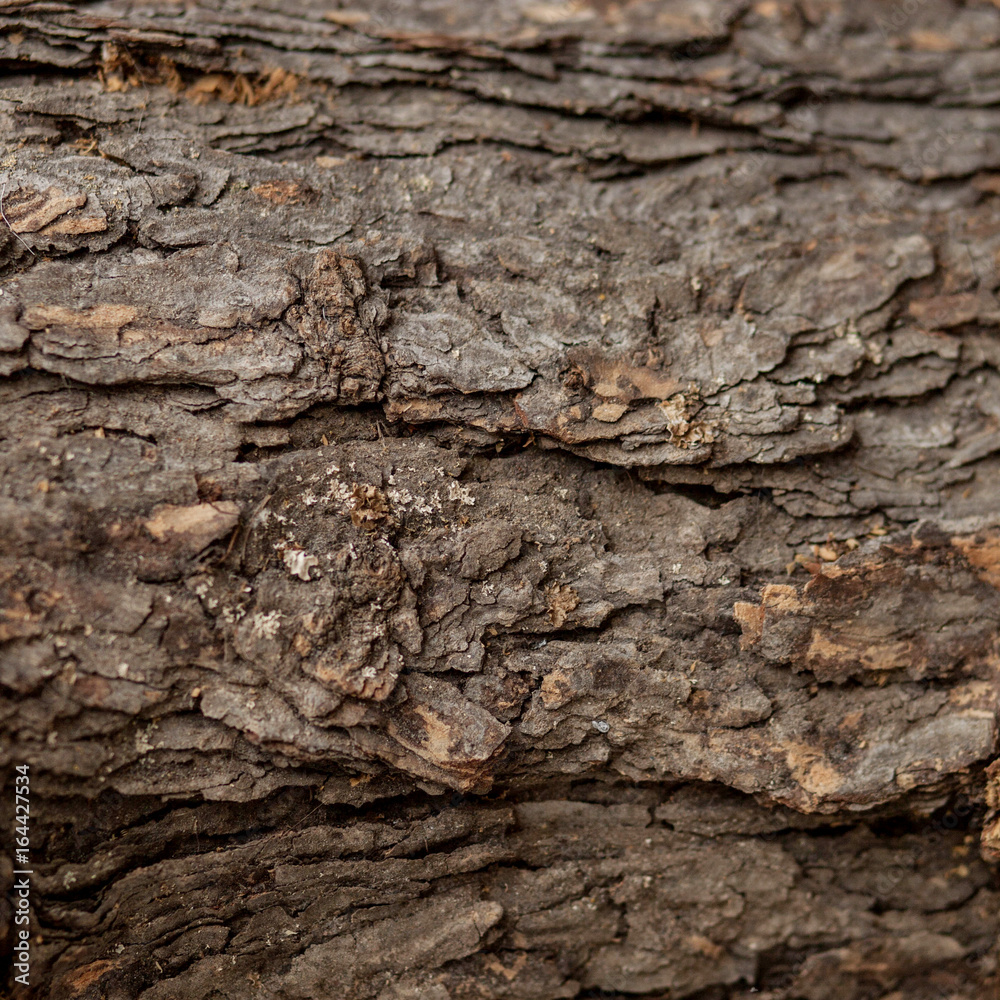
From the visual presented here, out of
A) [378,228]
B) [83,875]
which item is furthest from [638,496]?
[83,875]

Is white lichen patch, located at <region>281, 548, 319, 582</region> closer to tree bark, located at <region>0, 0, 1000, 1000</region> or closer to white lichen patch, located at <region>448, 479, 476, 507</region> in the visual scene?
tree bark, located at <region>0, 0, 1000, 1000</region>

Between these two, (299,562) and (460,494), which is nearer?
(299,562)

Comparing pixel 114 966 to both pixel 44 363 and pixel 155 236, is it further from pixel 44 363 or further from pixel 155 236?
pixel 155 236

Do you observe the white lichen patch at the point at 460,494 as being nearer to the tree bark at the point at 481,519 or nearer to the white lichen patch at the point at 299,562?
the tree bark at the point at 481,519

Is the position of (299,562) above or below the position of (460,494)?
below

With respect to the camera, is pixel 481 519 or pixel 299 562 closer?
pixel 299 562

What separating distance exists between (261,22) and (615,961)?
14.2ft

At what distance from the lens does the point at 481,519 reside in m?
2.83

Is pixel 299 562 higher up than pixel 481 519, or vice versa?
pixel 481 519

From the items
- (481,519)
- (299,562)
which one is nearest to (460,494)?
(481,519)

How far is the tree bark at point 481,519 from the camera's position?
2.57 metres

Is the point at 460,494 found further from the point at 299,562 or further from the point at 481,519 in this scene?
the point at 299,562

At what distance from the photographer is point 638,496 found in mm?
3078

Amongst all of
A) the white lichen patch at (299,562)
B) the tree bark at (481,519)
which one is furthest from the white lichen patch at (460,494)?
the white lichen patch at (299,562)
